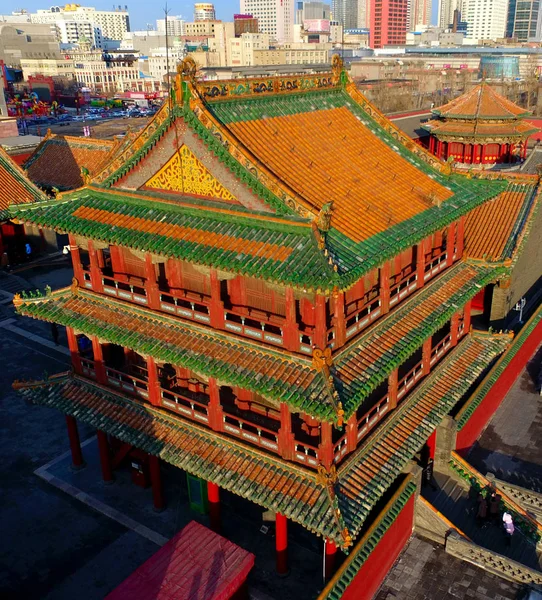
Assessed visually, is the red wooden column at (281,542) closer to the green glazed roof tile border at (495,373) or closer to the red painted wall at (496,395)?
the green glazed roof tile border at (495,373)

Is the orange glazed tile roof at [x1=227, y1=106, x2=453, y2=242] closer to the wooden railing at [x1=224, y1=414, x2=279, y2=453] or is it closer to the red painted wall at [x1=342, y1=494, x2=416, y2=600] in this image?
the wooden railing at [x1=224, y1=414, x2=279, y2=453]

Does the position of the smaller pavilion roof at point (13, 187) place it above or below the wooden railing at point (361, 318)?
below

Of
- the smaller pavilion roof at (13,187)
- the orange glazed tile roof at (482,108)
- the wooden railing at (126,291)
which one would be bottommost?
the smaller pavilion roof at (13,187)

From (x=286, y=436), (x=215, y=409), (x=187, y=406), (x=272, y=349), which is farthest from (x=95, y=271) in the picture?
(x=286, y=436)

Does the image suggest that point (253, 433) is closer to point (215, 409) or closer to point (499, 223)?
point (215, 409)

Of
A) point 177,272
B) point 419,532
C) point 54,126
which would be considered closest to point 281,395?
point 177,272

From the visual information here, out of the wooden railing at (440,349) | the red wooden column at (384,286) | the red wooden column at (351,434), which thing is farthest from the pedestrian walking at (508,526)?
the red wooden column at (384,286)

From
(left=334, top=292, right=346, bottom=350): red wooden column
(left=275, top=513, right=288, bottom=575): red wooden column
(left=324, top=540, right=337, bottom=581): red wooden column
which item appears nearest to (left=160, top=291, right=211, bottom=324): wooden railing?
(left=334, top=292, right=346, bottom=350): red wooden column
